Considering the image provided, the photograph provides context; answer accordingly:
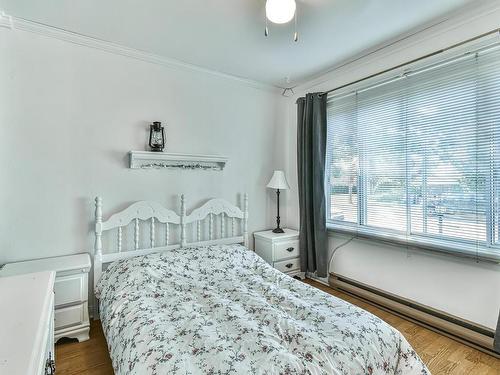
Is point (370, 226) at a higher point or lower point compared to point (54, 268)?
higher

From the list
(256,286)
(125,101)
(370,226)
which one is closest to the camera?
(256,286)

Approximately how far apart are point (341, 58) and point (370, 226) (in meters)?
1.71

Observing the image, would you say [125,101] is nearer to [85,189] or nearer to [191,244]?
[85,189]

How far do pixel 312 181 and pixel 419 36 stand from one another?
1616 millimetres

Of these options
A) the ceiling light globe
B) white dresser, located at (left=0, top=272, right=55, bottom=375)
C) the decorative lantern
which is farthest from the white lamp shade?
white dresser, located at (left=0, top=272, right=55, bottom=375)

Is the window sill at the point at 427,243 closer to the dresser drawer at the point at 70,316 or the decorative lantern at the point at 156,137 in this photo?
the decorative lantern at the point at 156,137

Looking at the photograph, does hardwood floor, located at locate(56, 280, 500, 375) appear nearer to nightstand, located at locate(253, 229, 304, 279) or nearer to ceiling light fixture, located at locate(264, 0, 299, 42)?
nightstand, located at locate(253, 229, 304, 279)

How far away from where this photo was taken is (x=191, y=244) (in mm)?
2750

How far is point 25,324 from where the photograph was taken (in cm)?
95

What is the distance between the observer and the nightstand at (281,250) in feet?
9.80

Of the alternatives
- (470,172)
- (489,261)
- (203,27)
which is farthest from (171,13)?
(489,261)

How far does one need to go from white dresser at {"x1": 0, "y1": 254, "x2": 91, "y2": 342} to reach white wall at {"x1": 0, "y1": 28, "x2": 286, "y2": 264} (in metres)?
0.22

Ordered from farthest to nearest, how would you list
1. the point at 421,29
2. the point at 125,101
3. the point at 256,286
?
the point at 125,101 < the point at 421,29 < the point at 256,286

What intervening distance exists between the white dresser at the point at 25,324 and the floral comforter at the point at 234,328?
0.44 metres
